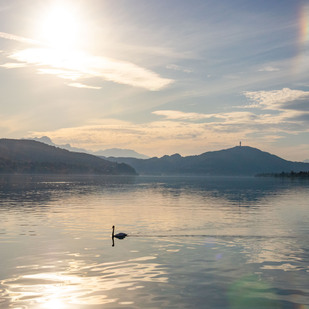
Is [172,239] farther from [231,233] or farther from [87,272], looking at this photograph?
[87,272]

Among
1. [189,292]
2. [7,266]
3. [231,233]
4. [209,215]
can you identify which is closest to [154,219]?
[209,215]

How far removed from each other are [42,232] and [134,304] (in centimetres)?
3182

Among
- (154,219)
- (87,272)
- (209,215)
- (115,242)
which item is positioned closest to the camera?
(87,272)

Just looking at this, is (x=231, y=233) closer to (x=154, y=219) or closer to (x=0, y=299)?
(x=154, y=219)

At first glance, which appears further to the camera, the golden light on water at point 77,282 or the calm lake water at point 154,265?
the calm lake water at point 154,265

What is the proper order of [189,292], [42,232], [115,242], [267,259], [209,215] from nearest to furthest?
[189,292] → [267,259] → [115,242] → [42,232] → [209,215]

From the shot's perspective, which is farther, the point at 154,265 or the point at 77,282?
the point at 154,265

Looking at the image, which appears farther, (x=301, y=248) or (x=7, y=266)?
(x=301, y=248)

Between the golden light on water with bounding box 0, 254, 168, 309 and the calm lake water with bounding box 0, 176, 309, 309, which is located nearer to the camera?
the golden light on water with bounding box 0, 254, 168, 309

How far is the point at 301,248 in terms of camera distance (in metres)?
42.2

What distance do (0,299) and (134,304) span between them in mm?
8492

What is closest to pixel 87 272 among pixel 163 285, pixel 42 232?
pixel 163 285

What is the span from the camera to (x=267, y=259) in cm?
3634

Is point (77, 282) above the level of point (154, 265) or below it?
above
